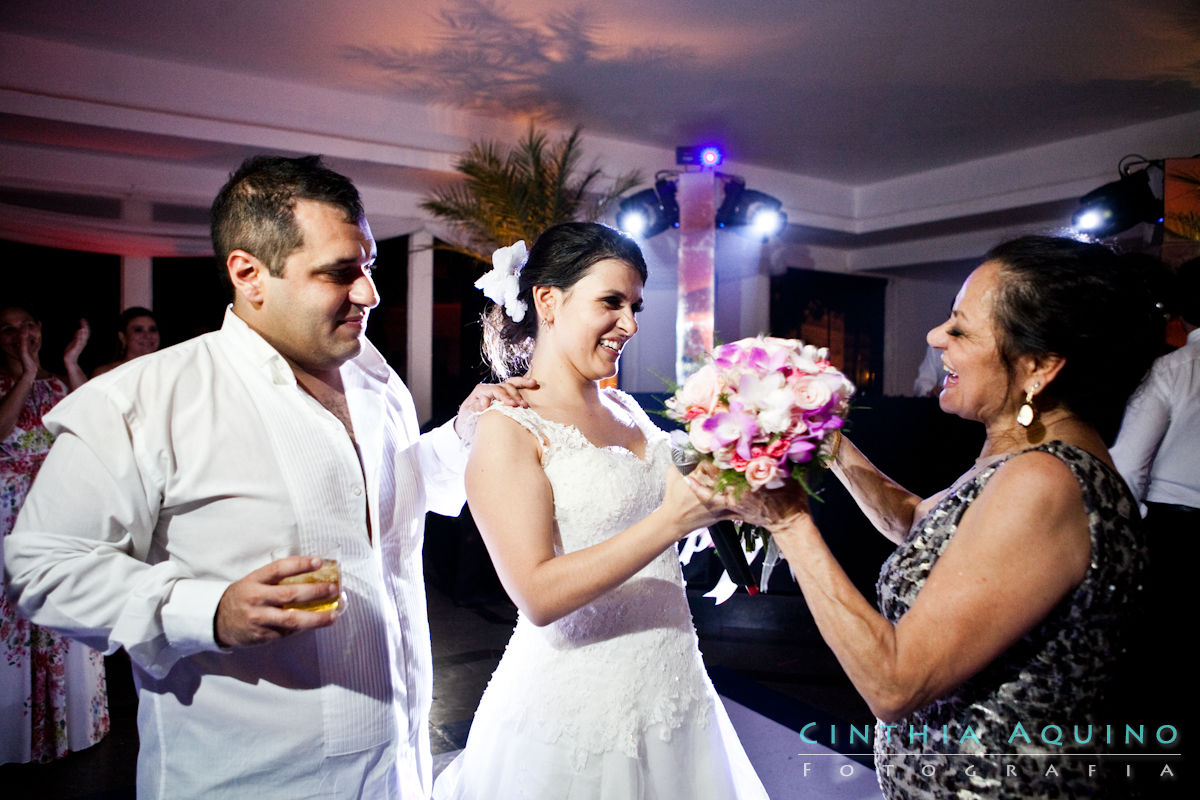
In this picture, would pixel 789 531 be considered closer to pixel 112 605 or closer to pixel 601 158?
pixel 112 605

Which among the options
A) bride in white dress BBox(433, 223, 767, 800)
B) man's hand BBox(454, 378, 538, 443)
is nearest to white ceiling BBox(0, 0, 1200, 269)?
bride in white dress BBox(433, 223, 767, 800)

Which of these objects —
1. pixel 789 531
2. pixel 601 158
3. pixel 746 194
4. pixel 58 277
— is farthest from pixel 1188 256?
pixel 58 277

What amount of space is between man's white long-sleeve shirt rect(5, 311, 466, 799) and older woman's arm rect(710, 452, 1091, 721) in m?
0.87

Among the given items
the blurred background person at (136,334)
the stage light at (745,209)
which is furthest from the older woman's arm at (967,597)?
the stage light at (745,209)

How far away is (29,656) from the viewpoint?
359 cm

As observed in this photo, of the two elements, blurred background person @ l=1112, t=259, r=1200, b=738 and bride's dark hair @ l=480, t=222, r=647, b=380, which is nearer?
bride's dark hair @ l=480, t=222, r=647, b=380

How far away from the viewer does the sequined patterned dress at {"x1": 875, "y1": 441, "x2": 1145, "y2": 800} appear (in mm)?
1389

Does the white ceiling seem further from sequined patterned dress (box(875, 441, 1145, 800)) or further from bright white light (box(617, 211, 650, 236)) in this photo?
sequined patterned dress (box(875, 441, 1145, 800))

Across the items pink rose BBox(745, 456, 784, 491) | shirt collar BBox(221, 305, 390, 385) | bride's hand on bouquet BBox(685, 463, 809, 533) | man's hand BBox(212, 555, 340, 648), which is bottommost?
man's hand BBox(212, 555, 340, 648)

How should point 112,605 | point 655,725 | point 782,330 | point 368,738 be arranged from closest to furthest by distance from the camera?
point 112,605 → point 368,738 → point 655,725 → point 782,330

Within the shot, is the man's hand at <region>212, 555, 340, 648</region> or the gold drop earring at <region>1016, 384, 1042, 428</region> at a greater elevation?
the gold drop earring at <region>1016, 384, 1042, 428</region>

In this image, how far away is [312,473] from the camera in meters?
1.52

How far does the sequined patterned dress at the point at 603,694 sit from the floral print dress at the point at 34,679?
2756 mm

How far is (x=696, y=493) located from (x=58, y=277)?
687 cm
